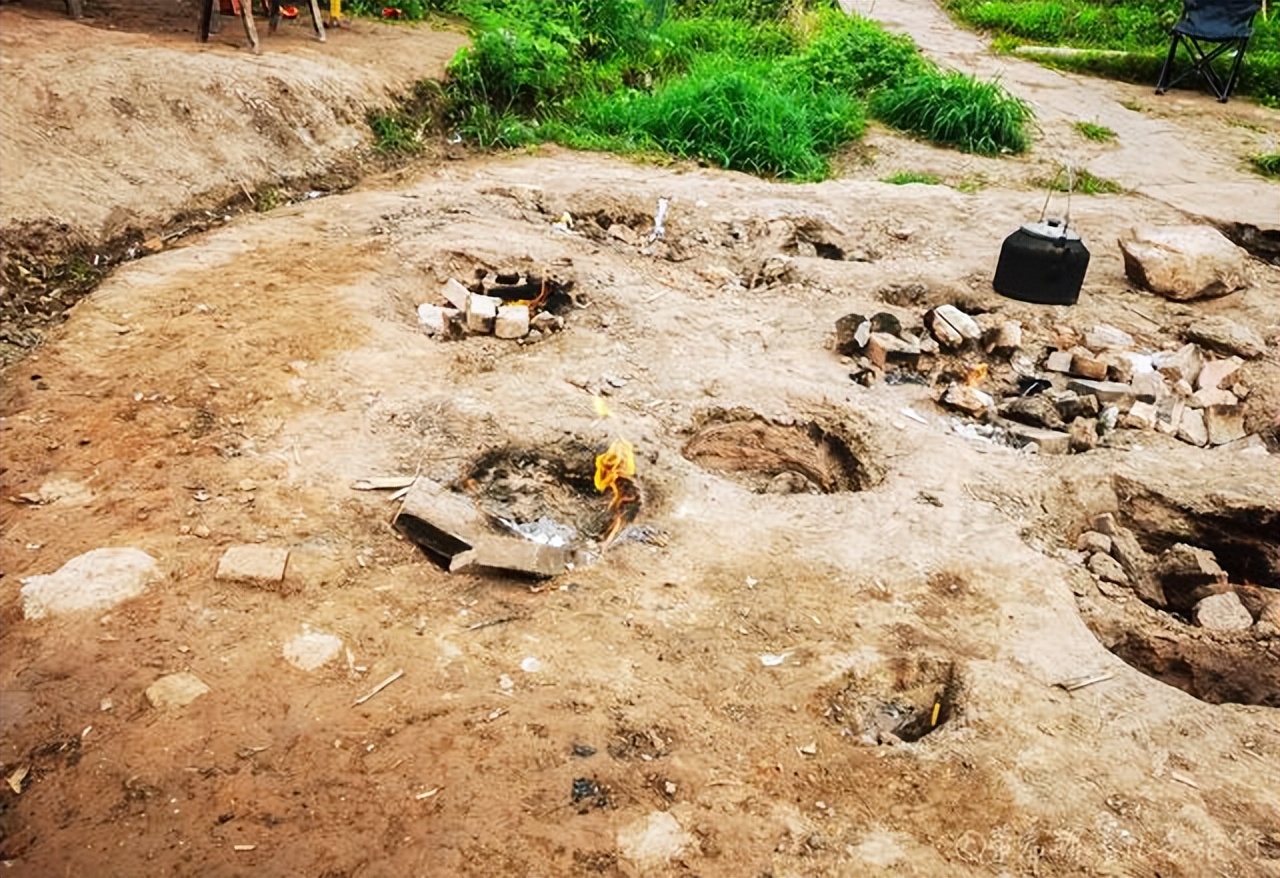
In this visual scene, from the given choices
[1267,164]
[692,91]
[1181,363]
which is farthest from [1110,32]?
[1181,363]

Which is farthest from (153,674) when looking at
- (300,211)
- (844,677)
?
(300,211)

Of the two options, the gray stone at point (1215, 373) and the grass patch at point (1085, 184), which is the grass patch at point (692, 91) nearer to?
the grass patch at point (1085, 184)

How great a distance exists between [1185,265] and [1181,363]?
40.1 inches

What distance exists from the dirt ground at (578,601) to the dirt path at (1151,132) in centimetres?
252

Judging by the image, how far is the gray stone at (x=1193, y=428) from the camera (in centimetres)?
458

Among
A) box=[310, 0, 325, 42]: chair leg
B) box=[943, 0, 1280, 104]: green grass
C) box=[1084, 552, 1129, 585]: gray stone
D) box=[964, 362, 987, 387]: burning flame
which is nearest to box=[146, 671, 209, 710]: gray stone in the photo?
box=[1084, 552, 1129, 585]: gray stone

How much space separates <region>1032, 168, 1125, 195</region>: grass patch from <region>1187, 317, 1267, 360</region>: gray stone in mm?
2450

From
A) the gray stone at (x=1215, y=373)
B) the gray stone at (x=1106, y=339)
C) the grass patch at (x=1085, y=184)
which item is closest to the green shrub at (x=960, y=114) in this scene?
the grass patch at (x=1085, y=184)

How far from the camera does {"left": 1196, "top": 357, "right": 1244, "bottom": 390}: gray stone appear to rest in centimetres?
497

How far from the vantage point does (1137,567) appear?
3.61 metres

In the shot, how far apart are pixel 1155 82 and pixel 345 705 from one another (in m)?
12.4

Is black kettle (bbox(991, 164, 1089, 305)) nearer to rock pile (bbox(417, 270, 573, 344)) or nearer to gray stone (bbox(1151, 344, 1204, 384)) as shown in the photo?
gray stone (bbox(1151, 344, 1204, 384))

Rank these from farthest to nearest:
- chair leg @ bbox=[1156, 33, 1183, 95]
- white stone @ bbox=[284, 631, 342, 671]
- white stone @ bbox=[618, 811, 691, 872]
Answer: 1. chair leg @ bbox=[1156, 33, 1183, 95]
2. white stone @ bbox=[284, 631, 342, 671]
3. white stone @ bbox=[618, 811, 691, 872]

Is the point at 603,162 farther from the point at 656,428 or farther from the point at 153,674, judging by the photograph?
the point at 153,674
